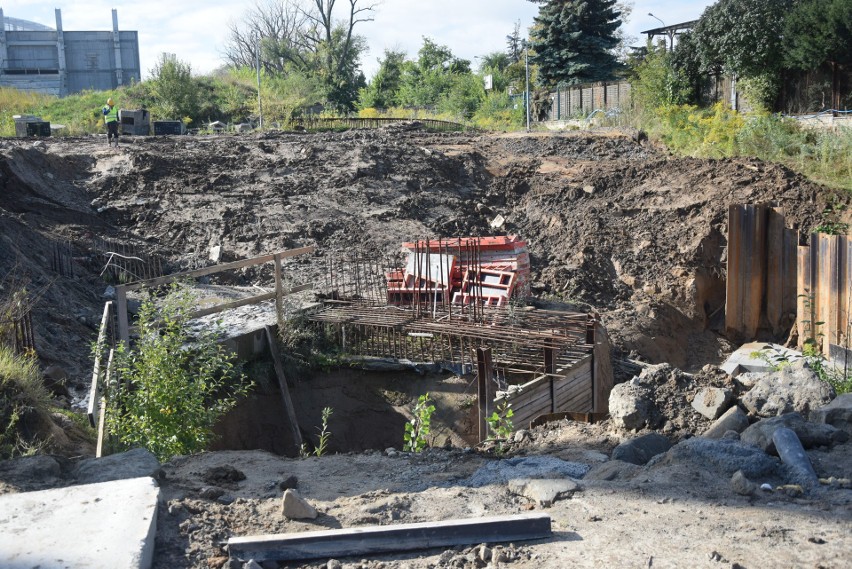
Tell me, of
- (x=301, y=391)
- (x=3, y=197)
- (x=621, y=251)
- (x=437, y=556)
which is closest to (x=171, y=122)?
(x=3, y=197)

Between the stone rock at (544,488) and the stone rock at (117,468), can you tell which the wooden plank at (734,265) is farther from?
the stone rock at (117,468)

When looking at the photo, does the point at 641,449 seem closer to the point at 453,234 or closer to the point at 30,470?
the point at 30,470

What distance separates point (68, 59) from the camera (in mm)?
61344

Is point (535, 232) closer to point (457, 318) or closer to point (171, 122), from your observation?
point (457, 318)

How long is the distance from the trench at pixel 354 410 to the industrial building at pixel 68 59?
5545cm

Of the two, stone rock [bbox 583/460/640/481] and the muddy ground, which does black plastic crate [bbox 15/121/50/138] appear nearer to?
the muddy ground

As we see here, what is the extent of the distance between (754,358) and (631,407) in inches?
248

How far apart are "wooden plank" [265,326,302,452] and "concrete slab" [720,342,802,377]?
5652 millimetres

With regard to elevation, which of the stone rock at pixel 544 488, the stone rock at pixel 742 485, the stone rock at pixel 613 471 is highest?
the stone rock at pixel 742 485

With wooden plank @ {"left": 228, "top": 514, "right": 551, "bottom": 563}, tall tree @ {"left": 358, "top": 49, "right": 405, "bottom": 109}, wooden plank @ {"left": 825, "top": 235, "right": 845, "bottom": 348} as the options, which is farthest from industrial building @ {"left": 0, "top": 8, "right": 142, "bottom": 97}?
wooden plank @ {"left": 228, "top": 514, "right": 551, "bottom": 563}

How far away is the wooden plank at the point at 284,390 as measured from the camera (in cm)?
1038

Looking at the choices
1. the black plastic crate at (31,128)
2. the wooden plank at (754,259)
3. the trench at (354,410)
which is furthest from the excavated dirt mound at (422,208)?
the black plastic crate at (31,128)

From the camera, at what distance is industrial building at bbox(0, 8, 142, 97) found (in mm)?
59688

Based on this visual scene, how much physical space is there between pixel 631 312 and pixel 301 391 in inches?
267
